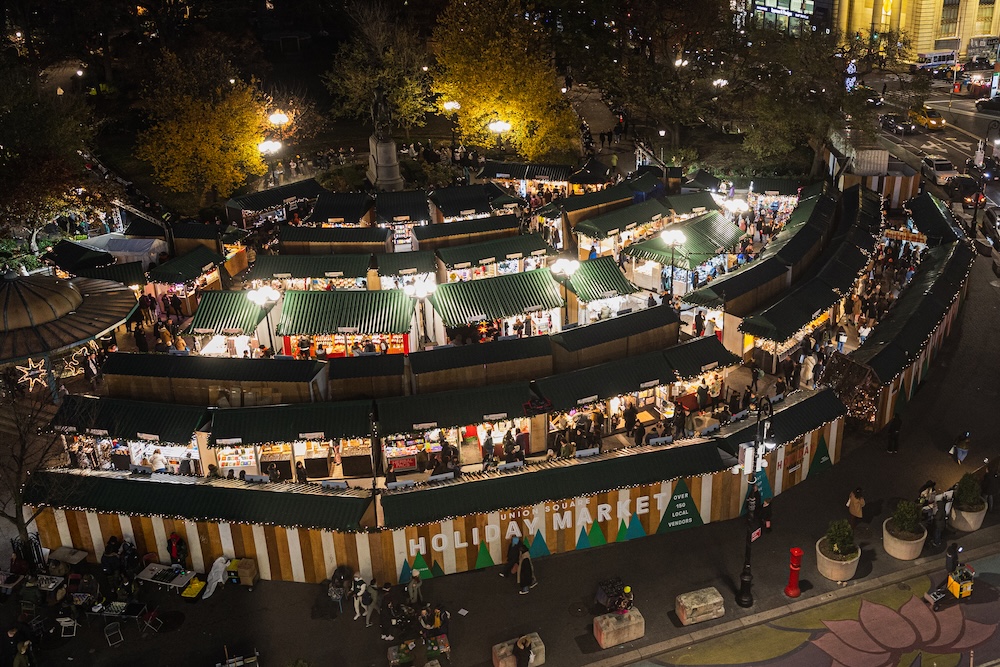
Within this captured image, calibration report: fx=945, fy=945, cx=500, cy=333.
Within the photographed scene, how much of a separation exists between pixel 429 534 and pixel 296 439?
18.7 ft

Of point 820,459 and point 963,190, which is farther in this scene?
point 963,190

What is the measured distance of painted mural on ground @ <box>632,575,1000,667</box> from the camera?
2134 cm

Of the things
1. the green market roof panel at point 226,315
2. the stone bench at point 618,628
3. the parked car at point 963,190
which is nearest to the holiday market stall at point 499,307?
the green market roof panel at point 226,315

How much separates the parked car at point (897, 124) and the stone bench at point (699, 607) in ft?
179

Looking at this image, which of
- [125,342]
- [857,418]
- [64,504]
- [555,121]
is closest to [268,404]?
[64,504]

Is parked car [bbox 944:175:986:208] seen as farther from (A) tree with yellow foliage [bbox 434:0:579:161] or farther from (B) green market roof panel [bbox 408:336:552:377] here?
(B) green market roof panel [bbox 408:336:552:377]

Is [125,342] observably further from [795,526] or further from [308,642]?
[795,526]

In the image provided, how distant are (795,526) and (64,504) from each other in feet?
64.6

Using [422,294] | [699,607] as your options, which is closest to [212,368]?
[422,294]

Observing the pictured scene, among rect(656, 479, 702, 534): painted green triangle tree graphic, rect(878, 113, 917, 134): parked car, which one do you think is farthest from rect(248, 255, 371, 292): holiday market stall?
rect(878, 113, 917, 134): parked car

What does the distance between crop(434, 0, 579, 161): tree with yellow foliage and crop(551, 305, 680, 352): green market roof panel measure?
2626 centimetres

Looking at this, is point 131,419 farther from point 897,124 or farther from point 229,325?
point 897,124

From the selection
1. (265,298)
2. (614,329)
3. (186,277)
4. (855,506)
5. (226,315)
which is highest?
(265,298)

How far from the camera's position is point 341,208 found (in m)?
48.0
